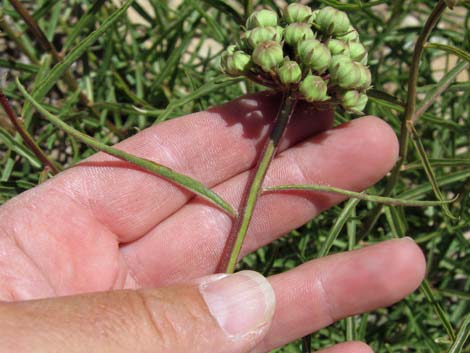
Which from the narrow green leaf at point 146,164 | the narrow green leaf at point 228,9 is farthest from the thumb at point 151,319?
the narrow green leaf at point 228,9

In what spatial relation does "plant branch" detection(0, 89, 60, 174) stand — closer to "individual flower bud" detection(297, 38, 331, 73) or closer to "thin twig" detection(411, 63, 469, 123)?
"individual flower bud" detection(297, 38, 331, 73)

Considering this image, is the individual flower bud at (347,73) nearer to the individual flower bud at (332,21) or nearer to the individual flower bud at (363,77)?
the individual flower bud at (363,77)

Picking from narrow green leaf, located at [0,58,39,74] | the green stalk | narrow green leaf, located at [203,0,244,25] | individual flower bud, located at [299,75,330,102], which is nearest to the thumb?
the green stalk

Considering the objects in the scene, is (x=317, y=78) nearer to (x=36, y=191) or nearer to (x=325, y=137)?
(x=325, y=137)

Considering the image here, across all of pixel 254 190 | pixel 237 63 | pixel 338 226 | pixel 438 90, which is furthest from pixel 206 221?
pixel 438 90

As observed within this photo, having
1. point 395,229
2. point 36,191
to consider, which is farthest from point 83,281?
point 395,229

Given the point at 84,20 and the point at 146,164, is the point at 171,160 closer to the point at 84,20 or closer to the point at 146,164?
the point at 146,164

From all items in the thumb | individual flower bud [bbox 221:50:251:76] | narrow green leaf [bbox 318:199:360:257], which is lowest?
narrow green leaf [bbox 318:199:360:257]
